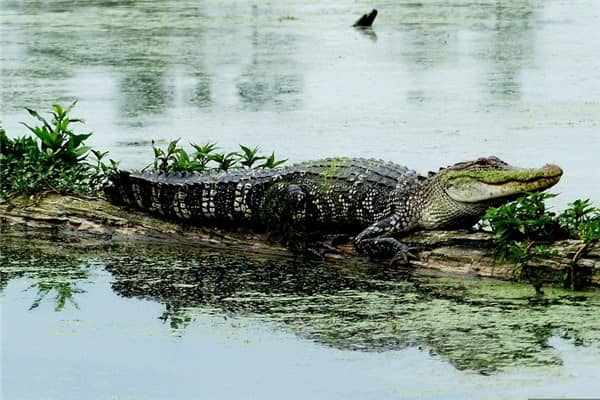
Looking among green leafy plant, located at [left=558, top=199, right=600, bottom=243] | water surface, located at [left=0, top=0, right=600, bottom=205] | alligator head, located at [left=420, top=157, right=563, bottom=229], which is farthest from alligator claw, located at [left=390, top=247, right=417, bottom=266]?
water surface, located at [left=0, top=0, right=600, bottom=205]

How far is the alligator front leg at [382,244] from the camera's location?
5.79 m

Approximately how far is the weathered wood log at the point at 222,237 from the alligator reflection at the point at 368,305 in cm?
10

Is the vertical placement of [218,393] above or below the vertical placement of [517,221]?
below

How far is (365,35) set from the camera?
16.8m

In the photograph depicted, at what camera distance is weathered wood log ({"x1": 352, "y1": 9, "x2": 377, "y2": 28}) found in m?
17.8

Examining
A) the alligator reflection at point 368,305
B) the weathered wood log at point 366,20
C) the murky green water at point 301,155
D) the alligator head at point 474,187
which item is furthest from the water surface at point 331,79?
the alligator reflection at point 368,305

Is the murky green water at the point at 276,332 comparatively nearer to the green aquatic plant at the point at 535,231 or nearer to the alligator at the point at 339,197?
the green aquatic plant at the point at 535,231

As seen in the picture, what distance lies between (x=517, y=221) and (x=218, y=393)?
5.51 ft

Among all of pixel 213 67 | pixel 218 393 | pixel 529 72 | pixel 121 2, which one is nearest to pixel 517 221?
pixel 218 393

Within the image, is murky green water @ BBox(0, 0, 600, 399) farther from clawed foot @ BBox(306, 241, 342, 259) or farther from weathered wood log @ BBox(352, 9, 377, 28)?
weathered wood log @ BBox(352, 9, 377, 28)

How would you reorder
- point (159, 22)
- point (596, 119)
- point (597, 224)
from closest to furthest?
1. point (597, 224)
2. point (596, 119)
3. point (159, 22)

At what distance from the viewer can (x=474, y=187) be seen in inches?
229

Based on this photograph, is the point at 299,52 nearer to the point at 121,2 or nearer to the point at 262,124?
the point at 262,124

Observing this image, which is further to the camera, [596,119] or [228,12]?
[228,12]
